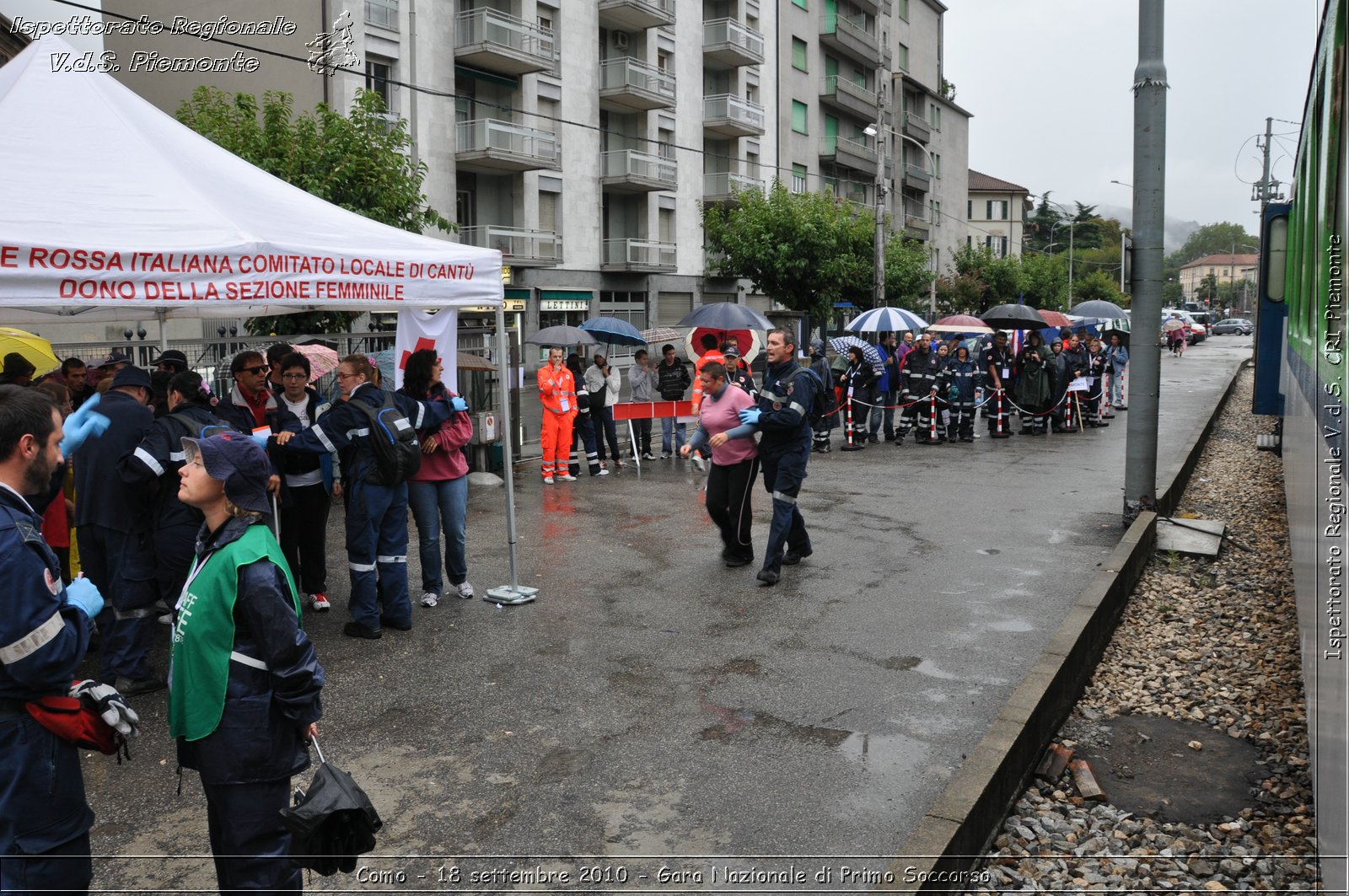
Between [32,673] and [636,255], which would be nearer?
[32,673]

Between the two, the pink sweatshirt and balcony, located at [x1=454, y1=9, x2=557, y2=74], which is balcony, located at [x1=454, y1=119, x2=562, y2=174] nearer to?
balcony, located at [x1=454, y1=9, x2=557, y2=74]

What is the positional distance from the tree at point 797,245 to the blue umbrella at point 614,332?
19640 millimetres

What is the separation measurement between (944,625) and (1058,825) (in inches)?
107

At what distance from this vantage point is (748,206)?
122 ft

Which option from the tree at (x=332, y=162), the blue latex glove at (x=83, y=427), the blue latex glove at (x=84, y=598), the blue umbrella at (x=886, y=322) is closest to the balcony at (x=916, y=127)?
the blue umbrella at (x=886, y=322)

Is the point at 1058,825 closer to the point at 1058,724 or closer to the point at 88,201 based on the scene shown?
the point at 1058,724

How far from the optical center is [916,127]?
206 ft

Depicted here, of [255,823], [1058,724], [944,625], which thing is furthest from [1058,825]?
[255,823]

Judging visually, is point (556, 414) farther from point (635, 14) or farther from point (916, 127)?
point (916, 127)

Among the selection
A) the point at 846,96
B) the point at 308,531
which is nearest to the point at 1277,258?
the point at 308,531

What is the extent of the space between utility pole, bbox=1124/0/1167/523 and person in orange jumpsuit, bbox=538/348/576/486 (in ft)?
22.7

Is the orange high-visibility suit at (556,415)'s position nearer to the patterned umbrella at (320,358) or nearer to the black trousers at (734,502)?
the patterned umbrella at (320,358)

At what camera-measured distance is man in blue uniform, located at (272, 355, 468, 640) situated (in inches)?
285

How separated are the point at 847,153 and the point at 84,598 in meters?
53.4
